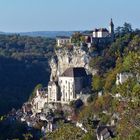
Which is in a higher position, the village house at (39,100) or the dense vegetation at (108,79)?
the dense vegetation at (108,79)

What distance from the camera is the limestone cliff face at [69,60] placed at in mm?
68875

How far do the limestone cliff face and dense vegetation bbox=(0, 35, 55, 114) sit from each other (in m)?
7.56

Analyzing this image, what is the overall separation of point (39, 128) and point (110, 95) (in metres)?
6.85

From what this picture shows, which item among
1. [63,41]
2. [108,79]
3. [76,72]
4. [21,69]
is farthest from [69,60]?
[21,69]

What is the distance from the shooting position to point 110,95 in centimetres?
5884

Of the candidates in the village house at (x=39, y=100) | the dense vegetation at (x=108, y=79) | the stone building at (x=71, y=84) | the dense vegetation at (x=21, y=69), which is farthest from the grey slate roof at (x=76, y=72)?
the dense vegetation at (x=21, y=69)

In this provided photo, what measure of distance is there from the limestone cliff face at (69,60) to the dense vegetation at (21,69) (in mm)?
7555

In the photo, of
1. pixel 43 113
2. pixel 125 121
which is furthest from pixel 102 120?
pixel 125 121

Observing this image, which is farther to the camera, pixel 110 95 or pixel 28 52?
pixel 28 52

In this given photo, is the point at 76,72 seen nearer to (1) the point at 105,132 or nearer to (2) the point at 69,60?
(2) the point at 69,60

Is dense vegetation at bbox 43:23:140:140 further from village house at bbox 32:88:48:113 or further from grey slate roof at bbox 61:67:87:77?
village house at bbox 32:88:48:113

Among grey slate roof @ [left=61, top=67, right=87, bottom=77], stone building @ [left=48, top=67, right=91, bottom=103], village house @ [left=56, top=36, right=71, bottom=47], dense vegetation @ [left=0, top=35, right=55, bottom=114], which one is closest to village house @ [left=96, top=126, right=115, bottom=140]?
stone building @ [left=48, top=67, right=91, bottom=103]

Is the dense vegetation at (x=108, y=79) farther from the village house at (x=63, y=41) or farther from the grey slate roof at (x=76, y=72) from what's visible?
the village house at (x=63, y=41)

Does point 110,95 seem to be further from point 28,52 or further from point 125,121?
point 28,52
